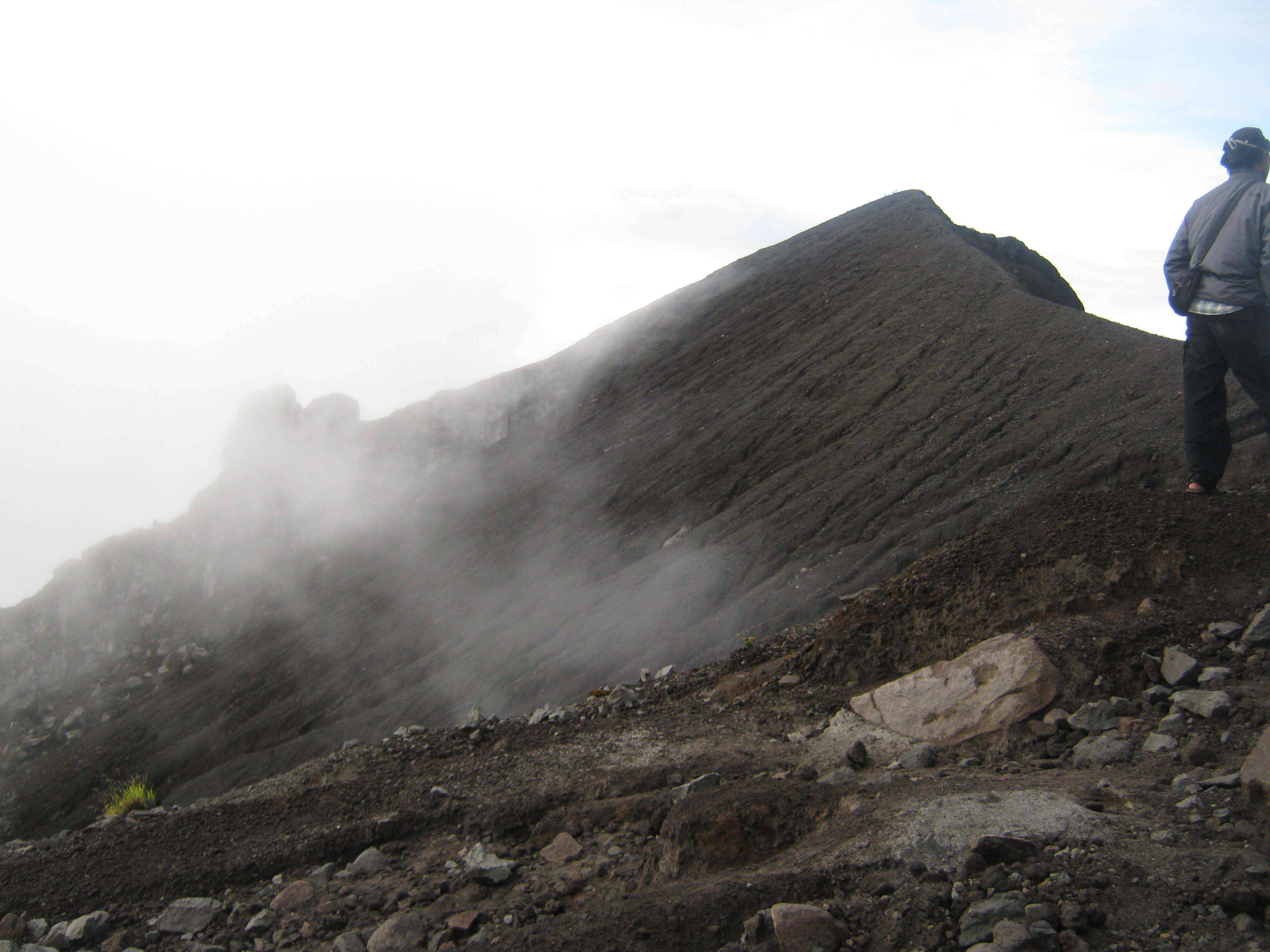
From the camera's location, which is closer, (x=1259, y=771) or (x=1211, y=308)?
(x=1259, y=771)

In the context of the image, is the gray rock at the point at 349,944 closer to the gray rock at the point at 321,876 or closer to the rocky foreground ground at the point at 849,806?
the rocky foreground ground at the point at 849,806

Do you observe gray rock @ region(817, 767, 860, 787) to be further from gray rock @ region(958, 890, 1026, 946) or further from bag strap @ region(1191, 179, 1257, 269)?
bag strap @ region(1191, 179, 1257, 269)

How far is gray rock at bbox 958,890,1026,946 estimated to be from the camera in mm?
2496

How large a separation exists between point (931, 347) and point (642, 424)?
727cm

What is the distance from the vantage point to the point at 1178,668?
3969mm

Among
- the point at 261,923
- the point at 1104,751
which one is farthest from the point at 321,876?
the point at 1104,751

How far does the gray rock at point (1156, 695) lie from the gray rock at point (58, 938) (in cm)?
482

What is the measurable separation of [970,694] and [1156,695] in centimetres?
82

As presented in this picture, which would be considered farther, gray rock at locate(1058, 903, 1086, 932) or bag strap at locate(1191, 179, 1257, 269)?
bag strap at locate(1191, 179, 1257, 269)

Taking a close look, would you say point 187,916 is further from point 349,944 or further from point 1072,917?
point 1072,917

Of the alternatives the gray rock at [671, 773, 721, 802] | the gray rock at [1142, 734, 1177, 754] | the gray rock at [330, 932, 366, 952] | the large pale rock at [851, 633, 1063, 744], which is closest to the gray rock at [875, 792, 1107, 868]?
the gray rock at [1142, 734, 1177, 754]

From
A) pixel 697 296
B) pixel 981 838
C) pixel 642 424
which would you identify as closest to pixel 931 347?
pixel 642 424

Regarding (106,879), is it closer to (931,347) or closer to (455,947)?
(455,947)

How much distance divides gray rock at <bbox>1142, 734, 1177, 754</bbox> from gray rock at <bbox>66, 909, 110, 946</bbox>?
4.47 meters
